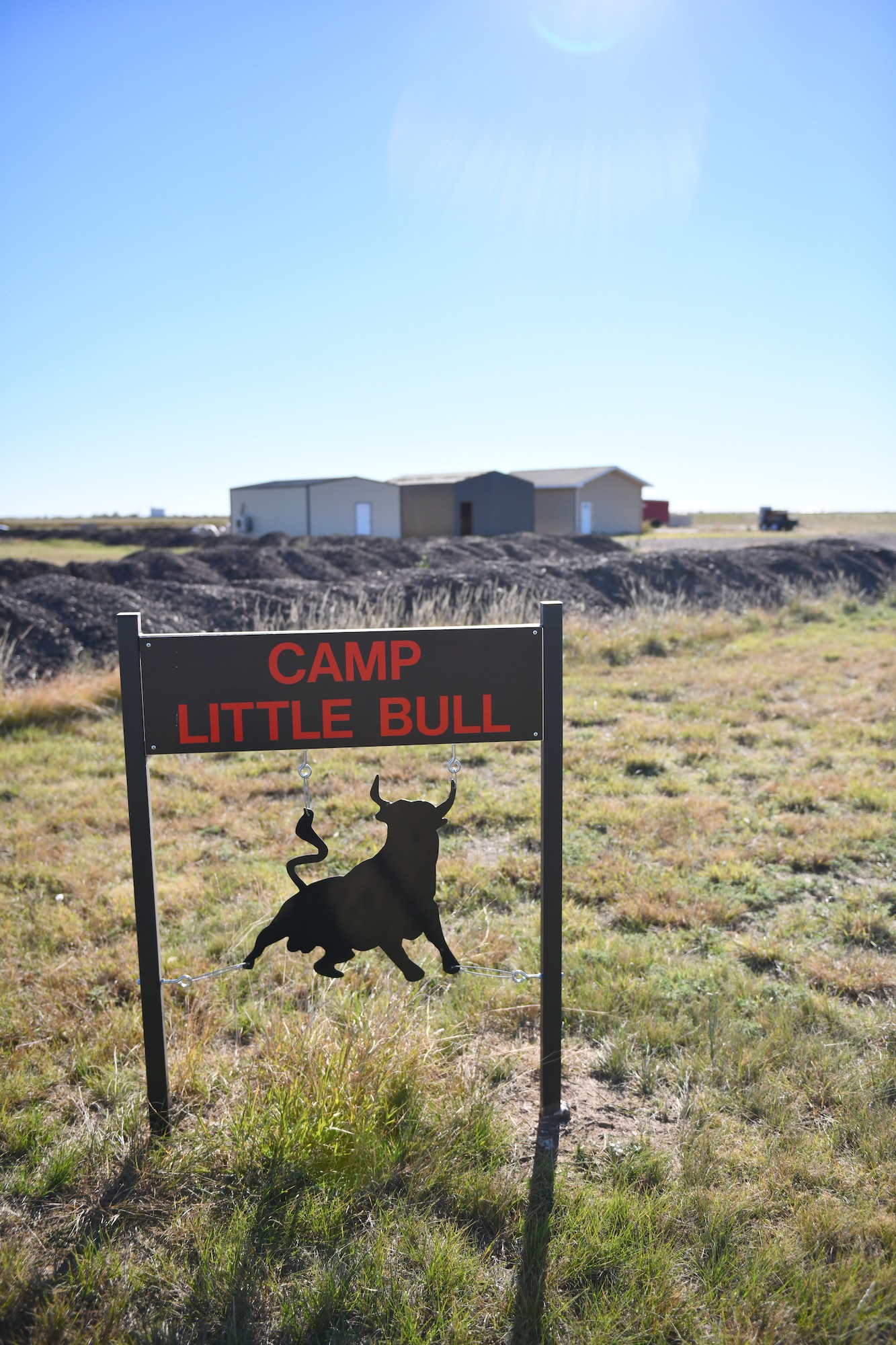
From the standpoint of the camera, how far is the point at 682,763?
6852 millimetres

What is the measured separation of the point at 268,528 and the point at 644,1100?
3748 centimetres

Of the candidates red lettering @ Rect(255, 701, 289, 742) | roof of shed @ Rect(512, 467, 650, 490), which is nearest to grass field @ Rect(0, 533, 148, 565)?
roof of shed @ Rect(512, 467, 650, 490)

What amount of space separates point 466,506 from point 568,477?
8884 mm

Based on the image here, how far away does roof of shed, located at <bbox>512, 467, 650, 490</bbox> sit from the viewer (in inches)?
1745

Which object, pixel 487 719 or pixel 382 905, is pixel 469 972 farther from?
pixel 487 719

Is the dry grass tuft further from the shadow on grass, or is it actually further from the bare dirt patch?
the shadow on grass

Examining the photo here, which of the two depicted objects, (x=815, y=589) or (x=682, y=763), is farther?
(x=815, y=589)

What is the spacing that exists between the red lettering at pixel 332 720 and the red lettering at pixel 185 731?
36 cm

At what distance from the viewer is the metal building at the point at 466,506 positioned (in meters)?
39.3

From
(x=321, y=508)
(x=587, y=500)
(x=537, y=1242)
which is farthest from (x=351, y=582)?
(x=587, y=500)

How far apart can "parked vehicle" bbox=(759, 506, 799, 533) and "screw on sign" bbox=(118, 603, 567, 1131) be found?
49.9 meters

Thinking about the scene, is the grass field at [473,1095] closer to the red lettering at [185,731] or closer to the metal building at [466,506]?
the red lettering at [185,731]

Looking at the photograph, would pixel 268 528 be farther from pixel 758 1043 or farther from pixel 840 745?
pixel 758 1043

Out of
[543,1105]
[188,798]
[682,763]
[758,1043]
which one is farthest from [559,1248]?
[682,763]
